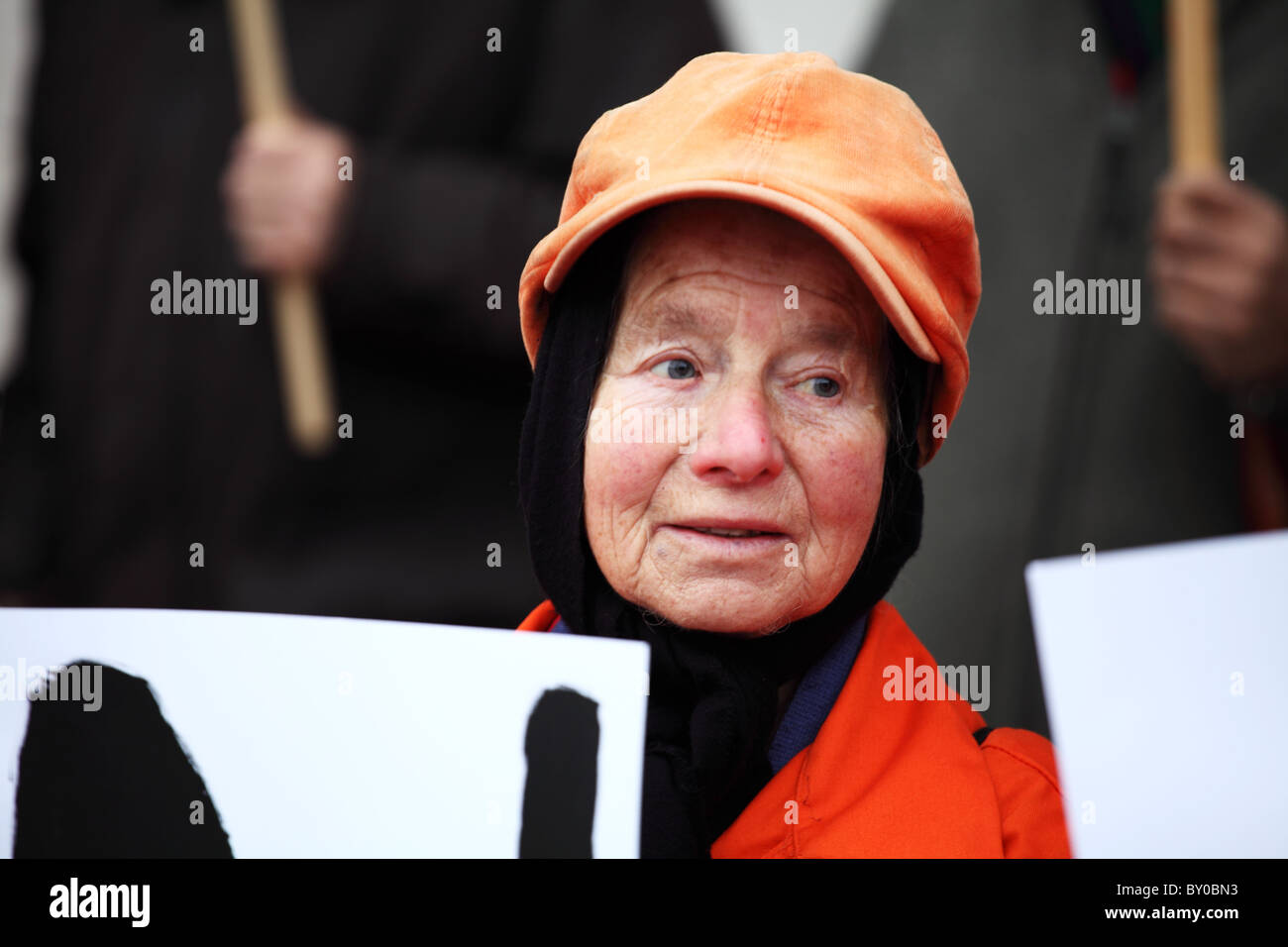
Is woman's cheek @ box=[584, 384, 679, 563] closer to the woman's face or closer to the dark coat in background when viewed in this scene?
the woman's face

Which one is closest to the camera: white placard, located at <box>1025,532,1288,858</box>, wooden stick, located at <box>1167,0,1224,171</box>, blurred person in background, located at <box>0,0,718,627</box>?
white placard, located at <box>1025,532,1288,858</box>

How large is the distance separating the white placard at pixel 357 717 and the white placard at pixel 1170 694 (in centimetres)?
33

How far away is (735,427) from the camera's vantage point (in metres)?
1.14

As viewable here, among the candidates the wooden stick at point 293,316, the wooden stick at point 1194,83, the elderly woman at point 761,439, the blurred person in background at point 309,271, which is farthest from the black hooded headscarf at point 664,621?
the wooden stick at point 293,316

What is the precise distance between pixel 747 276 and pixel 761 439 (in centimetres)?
15

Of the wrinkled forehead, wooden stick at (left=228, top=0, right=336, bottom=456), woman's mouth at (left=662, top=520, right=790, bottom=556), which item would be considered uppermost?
wooden stick at (left=228, top=0, right=336, bottom=456)

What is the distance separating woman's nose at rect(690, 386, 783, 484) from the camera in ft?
3.73

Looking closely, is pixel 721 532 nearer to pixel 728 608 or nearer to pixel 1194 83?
pixel 728 608

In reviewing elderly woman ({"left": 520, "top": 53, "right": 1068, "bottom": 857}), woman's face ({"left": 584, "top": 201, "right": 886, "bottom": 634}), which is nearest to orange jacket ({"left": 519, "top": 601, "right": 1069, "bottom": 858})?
elderly woman ({"left": 520, "top": 53, "right": 1068, "bottom": 857})

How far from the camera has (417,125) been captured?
1909 millimetres

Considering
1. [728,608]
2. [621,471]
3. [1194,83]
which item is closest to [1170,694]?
[728,608]
